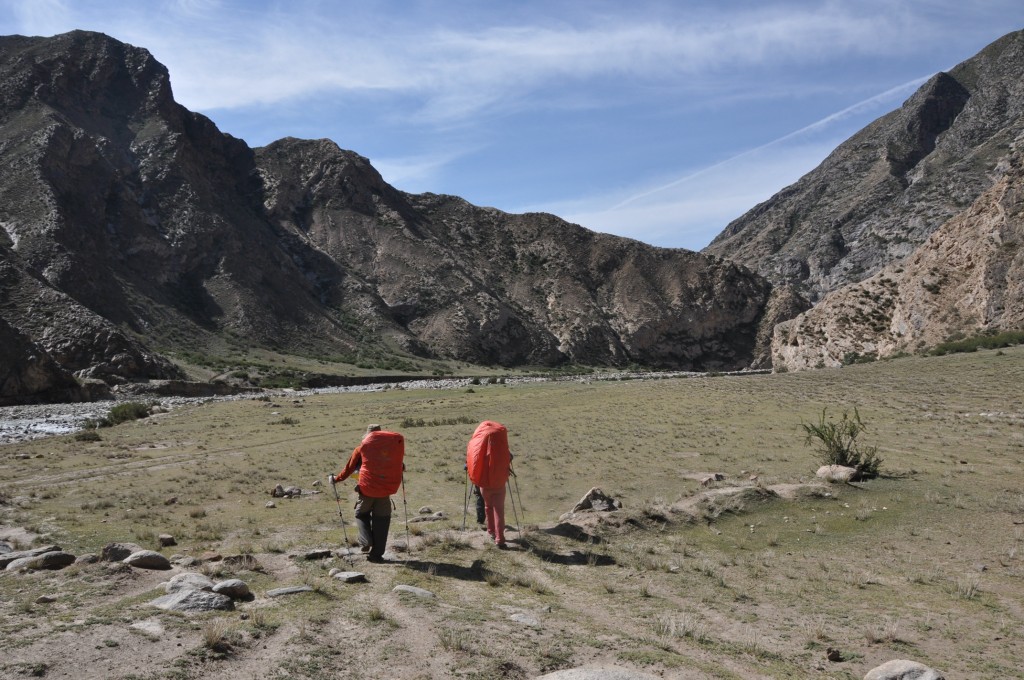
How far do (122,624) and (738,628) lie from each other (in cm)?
635

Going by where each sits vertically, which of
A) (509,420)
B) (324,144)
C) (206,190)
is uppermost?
(324,144)

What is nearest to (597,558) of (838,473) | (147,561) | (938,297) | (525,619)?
(525,619)

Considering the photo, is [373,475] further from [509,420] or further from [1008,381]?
[1008,381]

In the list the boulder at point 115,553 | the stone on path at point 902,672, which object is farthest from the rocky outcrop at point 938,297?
the boulder at point 115,553

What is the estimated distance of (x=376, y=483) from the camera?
9.55 m

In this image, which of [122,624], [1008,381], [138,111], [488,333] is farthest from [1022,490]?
[138,111]

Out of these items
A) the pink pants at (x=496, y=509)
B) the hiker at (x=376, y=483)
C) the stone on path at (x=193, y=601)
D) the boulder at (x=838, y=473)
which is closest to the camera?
the stone on path at (x=193, y=601)

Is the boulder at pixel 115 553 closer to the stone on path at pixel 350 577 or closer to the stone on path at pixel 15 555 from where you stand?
the stone on path at pixel 15 555

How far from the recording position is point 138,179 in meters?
101

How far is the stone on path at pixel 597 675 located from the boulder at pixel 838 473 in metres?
10.3

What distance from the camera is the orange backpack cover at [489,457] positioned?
10.9m

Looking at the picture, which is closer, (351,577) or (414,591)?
(414,591)

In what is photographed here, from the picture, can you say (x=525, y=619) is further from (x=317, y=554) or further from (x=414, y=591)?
(x=317, y=554)

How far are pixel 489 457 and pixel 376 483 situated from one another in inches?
84.5
